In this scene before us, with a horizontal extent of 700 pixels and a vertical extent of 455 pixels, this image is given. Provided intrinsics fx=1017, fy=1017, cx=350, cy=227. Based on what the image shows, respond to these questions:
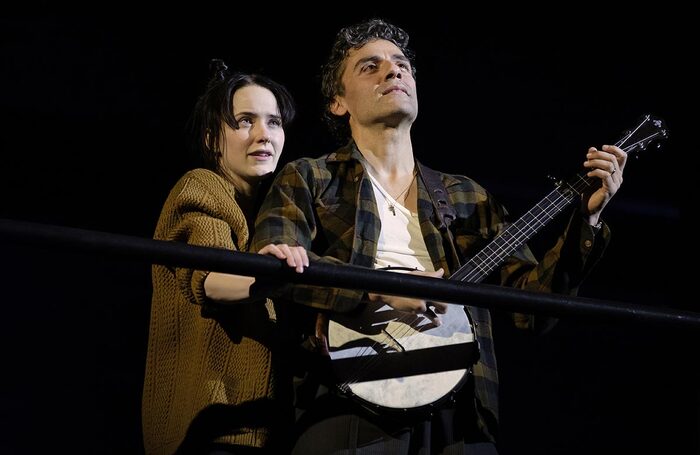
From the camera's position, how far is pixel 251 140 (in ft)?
8.76

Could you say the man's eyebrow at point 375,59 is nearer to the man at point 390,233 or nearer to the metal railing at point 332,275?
the man at point 390,233

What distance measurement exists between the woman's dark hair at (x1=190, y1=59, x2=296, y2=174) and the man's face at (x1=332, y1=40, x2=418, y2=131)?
0.16 meters

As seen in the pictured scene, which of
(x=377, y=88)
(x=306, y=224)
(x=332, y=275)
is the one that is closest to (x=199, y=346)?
(x=306, y=224)

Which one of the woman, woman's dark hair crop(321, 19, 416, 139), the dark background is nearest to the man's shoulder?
woman's dark hair crop(321, 19, 416, 139)

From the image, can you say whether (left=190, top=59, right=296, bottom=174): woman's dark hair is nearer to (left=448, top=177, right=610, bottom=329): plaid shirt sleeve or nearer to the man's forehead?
the man's forehead

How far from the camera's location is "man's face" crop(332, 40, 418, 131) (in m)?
2.59

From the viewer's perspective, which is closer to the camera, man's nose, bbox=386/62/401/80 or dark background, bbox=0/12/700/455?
man's nose, bbox=386/62/401/80

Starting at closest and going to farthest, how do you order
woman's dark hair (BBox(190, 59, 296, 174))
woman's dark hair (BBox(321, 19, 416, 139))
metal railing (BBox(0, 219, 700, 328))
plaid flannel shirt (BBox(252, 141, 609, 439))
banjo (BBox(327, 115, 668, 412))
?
metal railing (BBox(0, 219, 700, 328)) < banjo (BBox(327, 115, 668, 412)) < plaid flannel shirt (BBox(252, 141, 609, 439)) < woman's dark hair (BBox(190, 59, 296, 174)) < woman's dark hair (BBox(321, 19, 416, 139))

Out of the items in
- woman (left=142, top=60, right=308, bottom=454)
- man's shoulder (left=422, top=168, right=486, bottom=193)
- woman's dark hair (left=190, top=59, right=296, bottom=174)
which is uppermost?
woman's dark hair (left=190, top=59, right=296, bottom=174)

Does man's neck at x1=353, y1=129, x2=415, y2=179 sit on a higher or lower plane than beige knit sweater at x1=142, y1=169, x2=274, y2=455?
higher

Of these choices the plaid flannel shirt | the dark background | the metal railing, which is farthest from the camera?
the dark background

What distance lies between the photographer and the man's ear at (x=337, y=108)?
2.81 metres

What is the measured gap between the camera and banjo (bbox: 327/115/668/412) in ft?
7.05

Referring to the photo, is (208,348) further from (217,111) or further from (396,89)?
(396,89)
